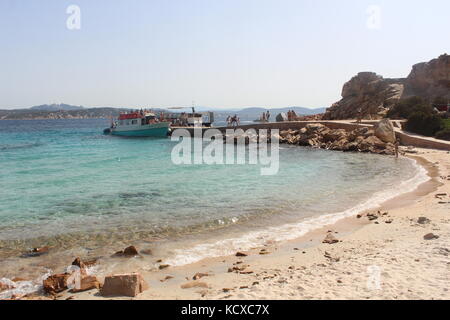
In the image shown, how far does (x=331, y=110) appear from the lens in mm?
49156

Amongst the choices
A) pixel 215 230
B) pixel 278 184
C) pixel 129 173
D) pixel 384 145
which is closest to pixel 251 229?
pixel 215 230

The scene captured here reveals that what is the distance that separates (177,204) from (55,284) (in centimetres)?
631

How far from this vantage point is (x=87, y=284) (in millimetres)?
6215

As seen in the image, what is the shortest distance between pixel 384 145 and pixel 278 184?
13.2 metres

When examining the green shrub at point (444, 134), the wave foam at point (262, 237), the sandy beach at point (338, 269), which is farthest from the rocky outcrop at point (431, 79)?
the sandy beach at point (338, 269)

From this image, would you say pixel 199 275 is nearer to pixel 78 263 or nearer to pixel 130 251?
pixel 130 251

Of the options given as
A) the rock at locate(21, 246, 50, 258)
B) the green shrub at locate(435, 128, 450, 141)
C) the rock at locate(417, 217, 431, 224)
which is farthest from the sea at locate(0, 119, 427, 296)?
the green shrub at locate(435, 128, 450, 141)

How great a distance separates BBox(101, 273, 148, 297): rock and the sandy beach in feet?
0.52

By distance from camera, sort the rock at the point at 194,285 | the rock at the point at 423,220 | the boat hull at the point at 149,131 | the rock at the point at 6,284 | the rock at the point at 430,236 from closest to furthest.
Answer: the rock at the point at 194,285 < the rock at the point at 6,284 < the rock at the point at 430,236 < the rock at the point at 423,220 < the boat hull at the point at 149,131

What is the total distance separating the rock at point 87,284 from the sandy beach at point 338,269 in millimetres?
137

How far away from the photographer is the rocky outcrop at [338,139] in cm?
2590

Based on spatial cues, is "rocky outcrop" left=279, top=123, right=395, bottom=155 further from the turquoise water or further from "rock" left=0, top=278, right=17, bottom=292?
"rock" left=0, top=278, right=17, bottom=292

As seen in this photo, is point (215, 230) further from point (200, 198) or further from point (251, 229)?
point (200, 198)

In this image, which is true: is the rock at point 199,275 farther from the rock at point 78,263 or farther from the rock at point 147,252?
the rock at point 78,263
